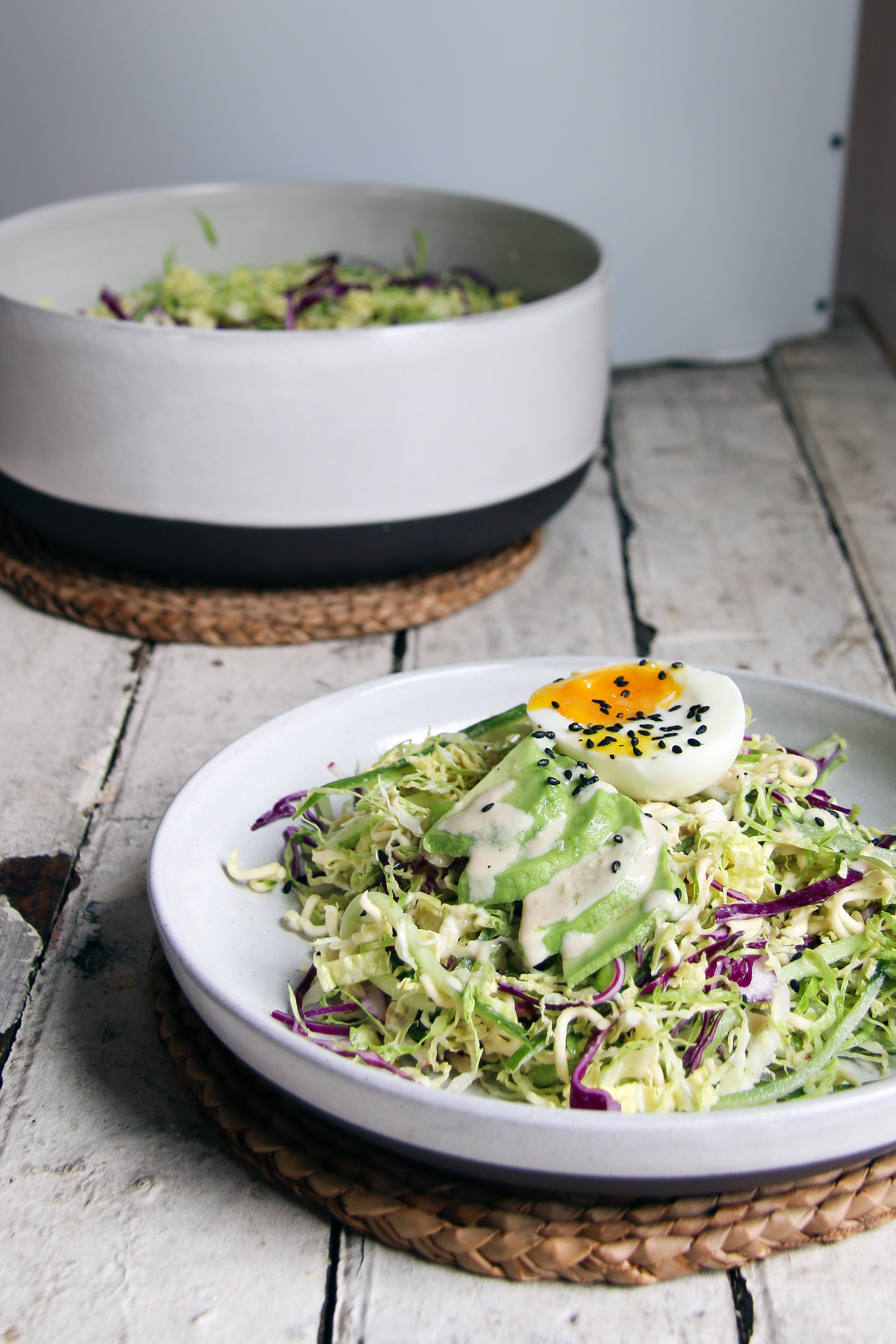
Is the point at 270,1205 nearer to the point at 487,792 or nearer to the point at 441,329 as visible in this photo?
the point at 487,792

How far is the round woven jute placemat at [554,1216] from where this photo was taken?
859 millimetres

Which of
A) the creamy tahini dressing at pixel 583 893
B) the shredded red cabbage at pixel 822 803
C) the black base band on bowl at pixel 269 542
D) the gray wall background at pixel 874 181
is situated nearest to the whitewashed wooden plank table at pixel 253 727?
the black base band on bowl at pixel 269 542

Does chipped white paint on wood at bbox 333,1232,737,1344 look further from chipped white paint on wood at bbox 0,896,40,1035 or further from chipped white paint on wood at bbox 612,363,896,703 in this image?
chipped white paint on wood at bbox 612,363,896,703

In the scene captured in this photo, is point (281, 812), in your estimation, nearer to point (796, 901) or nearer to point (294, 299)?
point (796, 901)

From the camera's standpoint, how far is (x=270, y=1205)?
95cm

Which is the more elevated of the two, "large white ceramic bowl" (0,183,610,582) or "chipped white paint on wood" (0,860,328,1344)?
"large white ceramic bowl" (0,183,610,582)

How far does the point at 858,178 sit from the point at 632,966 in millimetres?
3760

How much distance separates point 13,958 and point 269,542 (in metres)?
0.72

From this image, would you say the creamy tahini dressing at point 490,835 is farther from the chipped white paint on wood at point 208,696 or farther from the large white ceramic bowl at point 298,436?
the large white ceramic bowl at point 298,436

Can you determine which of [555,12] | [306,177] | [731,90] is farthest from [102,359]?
[731,90]

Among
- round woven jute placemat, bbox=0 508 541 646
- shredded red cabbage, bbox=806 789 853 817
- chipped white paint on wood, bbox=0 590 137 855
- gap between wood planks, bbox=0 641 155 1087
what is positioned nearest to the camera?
shredded red cabbage, bbox=806 789 853 817

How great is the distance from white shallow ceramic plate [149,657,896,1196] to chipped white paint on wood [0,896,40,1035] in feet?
0.77

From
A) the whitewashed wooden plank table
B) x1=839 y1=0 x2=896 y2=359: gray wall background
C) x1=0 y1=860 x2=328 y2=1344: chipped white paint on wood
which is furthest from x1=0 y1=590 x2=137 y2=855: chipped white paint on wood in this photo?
x1=839 y1=0 x2=896 y2=359: gray wall background

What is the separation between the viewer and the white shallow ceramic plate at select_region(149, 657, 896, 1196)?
0.79 m
